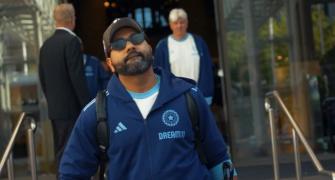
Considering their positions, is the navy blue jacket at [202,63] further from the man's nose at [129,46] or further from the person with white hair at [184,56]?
the man's nose at [129,46]

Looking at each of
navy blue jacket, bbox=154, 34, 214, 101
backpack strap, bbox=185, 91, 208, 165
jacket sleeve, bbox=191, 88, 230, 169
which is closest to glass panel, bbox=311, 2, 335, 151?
navy blue jacket, bbox=154, 34, 214, 101

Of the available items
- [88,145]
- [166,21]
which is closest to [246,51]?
[166,21]

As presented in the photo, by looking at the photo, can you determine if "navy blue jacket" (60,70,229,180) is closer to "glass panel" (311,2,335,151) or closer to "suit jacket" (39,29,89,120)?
"suit jacket" (39,29,89,120)

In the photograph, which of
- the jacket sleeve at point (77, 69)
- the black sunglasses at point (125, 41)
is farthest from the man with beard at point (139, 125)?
the jacket sleeve at point (77, 69)

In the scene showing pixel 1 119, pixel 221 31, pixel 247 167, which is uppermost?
pixel 221 31

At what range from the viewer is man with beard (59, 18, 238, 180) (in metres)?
3.31

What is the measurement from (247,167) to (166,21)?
6.92 meters

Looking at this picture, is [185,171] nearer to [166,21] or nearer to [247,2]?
[247,2]

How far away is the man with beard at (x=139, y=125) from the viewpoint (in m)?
3.31

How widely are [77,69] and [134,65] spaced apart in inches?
153

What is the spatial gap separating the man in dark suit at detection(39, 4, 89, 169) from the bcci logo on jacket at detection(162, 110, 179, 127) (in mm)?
3872

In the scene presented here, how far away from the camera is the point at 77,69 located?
7.16 m

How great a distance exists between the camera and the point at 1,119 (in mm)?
11102

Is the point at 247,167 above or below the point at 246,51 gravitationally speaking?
below
